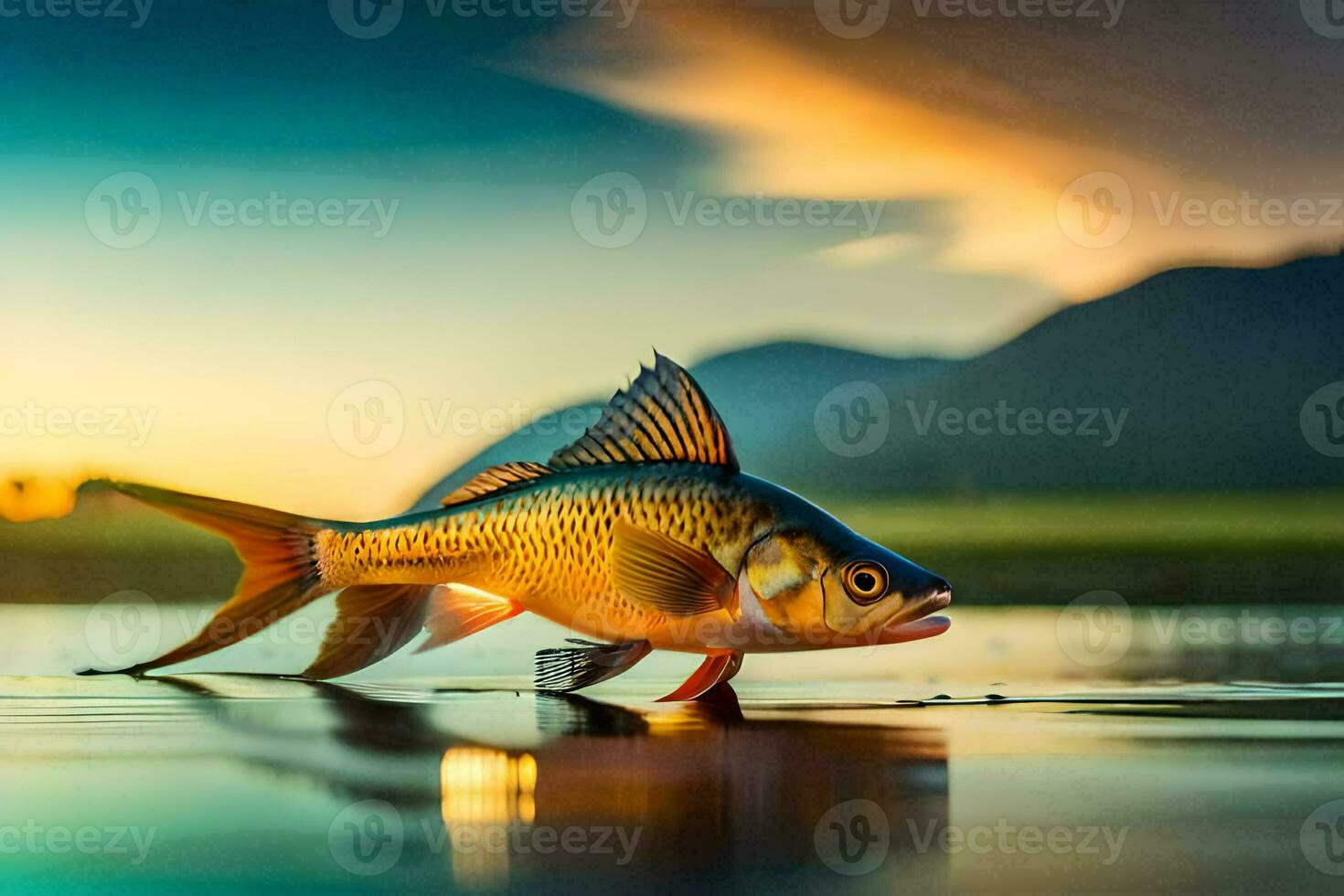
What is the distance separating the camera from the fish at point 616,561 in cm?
121

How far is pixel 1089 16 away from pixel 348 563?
134 centimetres

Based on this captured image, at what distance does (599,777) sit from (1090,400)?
1115 millimetres

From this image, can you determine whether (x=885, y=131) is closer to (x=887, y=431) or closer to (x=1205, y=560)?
(x=887, y=431)

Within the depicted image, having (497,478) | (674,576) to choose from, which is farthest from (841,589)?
(497,478)

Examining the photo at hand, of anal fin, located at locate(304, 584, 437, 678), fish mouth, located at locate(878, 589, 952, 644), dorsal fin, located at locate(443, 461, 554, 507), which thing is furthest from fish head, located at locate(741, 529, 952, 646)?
anal fin, located at locate(304, 584, 437, 678)

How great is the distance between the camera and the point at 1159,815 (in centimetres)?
96

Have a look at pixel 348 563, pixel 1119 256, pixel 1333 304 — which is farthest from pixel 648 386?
pixel 1333 304

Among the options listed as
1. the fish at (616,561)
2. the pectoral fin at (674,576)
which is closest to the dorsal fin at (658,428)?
the fish at (616,561)

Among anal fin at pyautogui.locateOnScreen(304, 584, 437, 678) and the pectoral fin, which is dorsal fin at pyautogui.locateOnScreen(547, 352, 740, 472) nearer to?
the pectoral fin

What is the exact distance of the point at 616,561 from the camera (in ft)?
4.12

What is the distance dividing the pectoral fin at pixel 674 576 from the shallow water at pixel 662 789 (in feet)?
0.43

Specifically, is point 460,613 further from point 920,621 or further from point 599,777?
point 920,621

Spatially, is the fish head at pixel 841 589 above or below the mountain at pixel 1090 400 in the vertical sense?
below

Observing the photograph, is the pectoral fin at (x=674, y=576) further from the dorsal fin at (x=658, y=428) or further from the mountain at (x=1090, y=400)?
the mountain at (x=1090, y=400)
